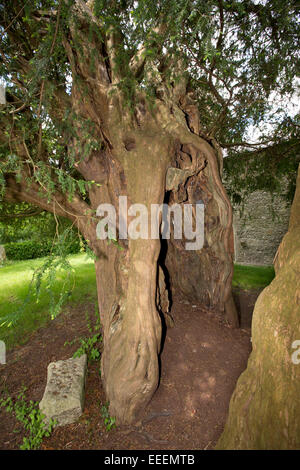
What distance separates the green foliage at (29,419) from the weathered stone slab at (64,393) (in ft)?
0.35

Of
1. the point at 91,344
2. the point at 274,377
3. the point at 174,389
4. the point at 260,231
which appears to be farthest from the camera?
the point at 260,231

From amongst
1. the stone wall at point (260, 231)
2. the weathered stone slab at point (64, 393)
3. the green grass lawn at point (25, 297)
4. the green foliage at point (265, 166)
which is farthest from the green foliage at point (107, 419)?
the stone wall at point (260, 231)

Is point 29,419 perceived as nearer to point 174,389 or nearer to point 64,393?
point 64,393

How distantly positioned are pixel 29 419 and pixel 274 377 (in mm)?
3154

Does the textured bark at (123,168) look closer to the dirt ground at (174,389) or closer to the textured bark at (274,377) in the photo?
the dirt ground at (174,389)

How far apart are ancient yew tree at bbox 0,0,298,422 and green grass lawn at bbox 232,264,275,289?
4.60 metres

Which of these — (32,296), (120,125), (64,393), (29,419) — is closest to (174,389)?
(64,393)

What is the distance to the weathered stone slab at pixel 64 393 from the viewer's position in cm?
276

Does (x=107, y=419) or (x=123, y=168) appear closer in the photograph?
(x=107, y=419)

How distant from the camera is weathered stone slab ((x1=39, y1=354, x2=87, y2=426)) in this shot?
109 inches

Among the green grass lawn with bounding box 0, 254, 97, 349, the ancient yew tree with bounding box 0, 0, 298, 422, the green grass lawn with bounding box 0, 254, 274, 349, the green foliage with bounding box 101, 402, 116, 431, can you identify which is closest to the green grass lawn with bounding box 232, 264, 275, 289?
the green grass lawn with bounding box 0, 254, 274, 349

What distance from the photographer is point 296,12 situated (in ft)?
9.63

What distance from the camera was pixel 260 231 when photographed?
1191cm
